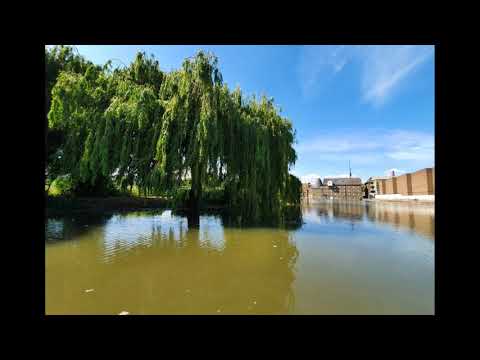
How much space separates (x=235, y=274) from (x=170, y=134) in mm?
5429

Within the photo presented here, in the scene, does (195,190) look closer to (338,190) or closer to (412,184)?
(412,184)

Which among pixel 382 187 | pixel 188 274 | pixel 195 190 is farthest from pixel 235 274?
pixel 382 187

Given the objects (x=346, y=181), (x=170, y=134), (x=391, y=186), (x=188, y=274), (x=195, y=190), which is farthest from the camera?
(x=346, y=181)

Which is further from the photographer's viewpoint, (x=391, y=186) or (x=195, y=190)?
(x=391, y=186)

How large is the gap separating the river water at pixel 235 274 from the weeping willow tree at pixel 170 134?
2.26 metres

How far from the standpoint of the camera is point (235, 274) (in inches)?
153

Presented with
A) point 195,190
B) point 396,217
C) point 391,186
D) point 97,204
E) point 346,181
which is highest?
point 346,181

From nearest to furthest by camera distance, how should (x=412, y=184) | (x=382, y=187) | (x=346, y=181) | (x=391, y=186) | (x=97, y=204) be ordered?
(x=97, y=204), (x=412, y=184), (x=391, y=186), (x=382, y=187), (x=346, y=181)

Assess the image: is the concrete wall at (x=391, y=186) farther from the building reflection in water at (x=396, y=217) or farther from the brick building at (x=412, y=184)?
the building reflection in water at (x=396, y=217)

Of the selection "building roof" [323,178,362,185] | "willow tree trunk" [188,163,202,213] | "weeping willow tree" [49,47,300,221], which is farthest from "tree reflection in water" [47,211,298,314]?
"building roof" [323,178,362,185]

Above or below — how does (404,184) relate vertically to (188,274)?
above
